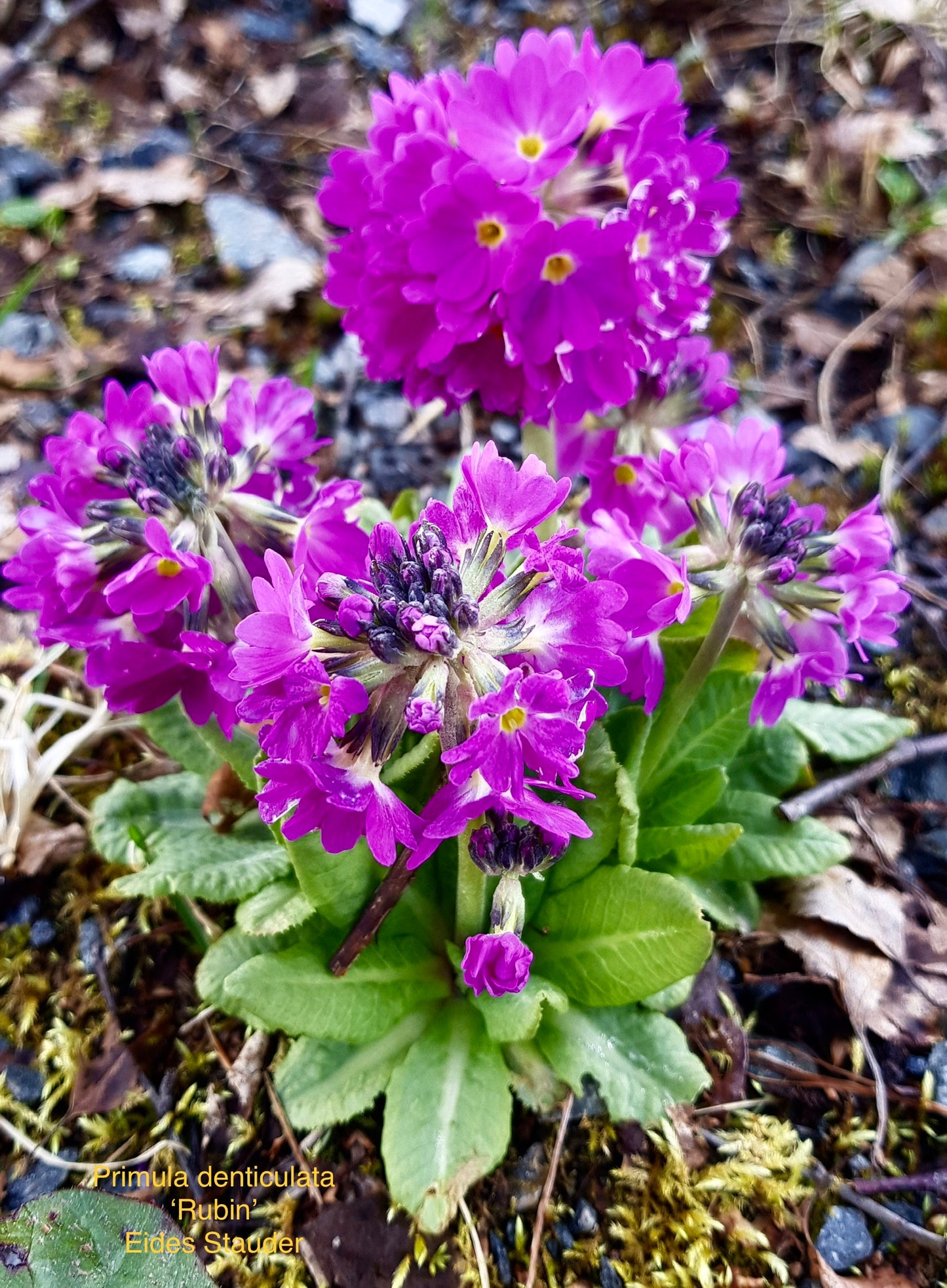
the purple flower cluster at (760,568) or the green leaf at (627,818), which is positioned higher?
the purple flower cluster at (760,568)

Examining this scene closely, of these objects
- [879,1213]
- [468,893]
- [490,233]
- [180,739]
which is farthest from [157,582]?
[879,1213]

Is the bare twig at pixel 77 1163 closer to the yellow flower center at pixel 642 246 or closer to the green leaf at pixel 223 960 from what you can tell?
the green leaf at pixel 223 960

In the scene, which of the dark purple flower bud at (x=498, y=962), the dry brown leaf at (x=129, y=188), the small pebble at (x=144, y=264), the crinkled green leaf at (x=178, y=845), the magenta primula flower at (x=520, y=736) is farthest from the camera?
the dry brown leaf at (x=129, y=188)

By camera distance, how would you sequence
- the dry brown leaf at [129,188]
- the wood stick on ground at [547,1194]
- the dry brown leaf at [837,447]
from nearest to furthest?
the wood stick on ground at [547,1194]
the dry brown leaf at [837,447]
the dry brown leaf at [129,188]

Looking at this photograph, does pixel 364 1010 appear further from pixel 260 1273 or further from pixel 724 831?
pixel 724 831

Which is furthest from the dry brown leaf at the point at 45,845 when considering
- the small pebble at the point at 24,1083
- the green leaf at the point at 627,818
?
the green leaf at the point at 627,818

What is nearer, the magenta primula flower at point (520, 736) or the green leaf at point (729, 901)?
the magenta primula flower at point (520, 736)

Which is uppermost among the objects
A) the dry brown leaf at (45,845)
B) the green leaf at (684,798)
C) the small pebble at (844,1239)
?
the green leaf at (684,798)
